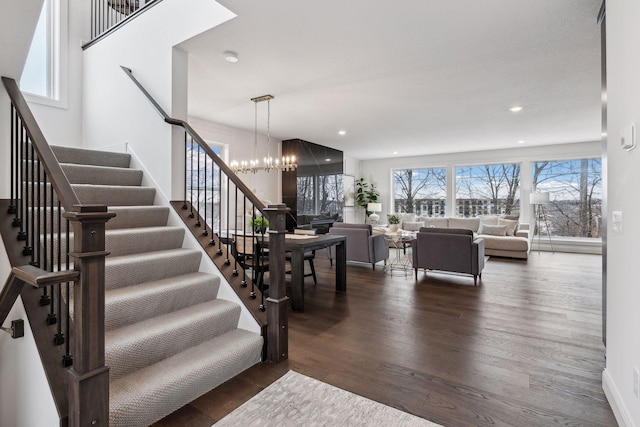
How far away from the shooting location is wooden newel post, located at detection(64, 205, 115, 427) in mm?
1319

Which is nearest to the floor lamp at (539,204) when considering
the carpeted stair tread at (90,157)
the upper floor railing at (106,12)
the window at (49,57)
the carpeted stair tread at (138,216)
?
the carpeted stair tread at (138,216)

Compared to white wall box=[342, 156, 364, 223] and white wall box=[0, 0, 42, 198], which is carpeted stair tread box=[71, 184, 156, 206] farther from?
white wall box=[342, 156, 364, 223]

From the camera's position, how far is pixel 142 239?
8.51ft

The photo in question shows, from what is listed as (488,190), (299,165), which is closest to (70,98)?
(299,165)

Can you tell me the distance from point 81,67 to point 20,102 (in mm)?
2555

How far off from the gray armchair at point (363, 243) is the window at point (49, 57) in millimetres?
4325

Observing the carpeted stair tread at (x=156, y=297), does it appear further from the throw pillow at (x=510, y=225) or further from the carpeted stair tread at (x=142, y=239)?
the throw pillow at (x=510, y=225)

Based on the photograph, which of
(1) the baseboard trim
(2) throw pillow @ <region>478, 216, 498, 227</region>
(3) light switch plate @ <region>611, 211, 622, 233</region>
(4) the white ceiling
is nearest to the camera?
(1) the baseboard trim

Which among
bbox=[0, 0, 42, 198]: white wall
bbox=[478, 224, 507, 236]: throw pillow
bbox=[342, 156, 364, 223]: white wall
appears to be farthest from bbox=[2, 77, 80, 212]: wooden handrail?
bbox=[478, 224, 507, 236]: throw pillow

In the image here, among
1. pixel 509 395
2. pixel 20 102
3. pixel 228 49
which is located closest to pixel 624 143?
pixel 509 395

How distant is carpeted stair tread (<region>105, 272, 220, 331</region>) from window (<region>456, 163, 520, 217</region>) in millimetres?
8115

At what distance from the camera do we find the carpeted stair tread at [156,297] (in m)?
1.97

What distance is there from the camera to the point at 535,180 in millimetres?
8133

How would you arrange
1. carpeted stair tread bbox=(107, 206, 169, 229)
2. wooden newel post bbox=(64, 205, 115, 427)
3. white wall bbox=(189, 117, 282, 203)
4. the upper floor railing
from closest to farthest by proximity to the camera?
1. wooden newel post bbox=(64, 205, 115, 427)
2. carpeted stair tread bbox=(107, 206, 169, 229)
3. the upper floor railing
4. white wall bbox=(189, 117, 282, 203)
